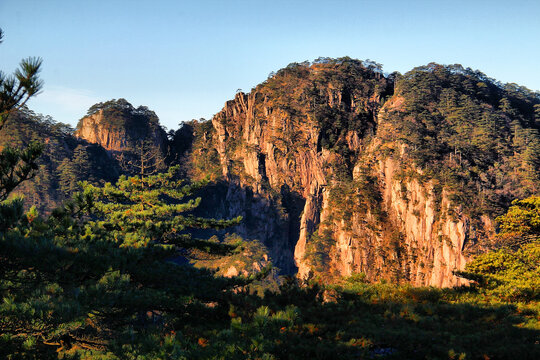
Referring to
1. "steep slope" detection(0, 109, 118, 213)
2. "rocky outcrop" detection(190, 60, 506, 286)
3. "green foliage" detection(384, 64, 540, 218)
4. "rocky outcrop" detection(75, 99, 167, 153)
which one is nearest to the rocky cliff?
"rocky outcrop" detection(75, 99, 167, 153)

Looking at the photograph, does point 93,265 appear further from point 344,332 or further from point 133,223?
point 133,223

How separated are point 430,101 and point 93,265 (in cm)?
10037

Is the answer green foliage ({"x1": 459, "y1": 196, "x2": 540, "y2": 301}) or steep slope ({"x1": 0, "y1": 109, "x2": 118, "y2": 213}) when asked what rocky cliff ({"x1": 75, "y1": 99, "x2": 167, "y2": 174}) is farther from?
green foliage ({"x1": 459, "y1": 196, "x2": 540, "y2": 301})

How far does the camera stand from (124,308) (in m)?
10.3

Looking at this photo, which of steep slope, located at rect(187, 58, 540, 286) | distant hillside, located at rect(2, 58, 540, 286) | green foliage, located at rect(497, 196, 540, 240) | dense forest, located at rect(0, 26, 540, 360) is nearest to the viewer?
dense forest, located at rect(0, 26, 540, 360)

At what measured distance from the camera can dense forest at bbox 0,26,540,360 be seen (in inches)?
275

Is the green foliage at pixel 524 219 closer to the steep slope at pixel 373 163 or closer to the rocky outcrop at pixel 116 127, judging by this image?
the steep slope at pixel 373 163

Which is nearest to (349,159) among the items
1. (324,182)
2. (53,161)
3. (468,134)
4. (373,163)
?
(324,182)

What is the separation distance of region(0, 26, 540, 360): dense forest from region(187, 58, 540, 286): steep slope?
0.47 m

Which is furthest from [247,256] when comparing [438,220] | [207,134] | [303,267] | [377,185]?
[207,134]

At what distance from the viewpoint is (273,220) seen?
10925 cm

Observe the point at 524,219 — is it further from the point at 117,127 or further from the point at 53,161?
the point at 117,127

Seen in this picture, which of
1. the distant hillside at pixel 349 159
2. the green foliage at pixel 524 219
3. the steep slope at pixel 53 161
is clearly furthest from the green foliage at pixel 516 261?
the steep slope at pixel 53 161

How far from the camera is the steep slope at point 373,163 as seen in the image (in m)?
74.3
